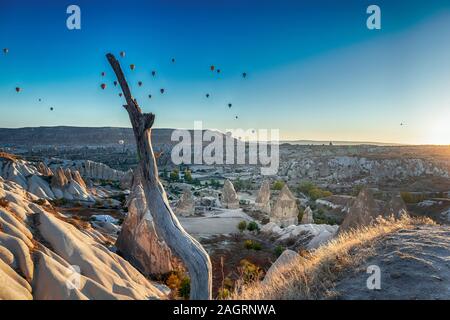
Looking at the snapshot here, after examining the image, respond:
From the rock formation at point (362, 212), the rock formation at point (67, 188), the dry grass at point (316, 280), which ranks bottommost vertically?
the rock formation at point (67, 188)

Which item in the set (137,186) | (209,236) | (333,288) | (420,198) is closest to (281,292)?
(333,288)

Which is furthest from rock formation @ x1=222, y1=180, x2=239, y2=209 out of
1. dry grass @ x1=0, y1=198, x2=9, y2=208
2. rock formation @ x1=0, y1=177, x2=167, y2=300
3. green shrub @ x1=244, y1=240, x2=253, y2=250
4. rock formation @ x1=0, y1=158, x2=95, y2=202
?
dry grass @ x1=0, y1=198, x2=9, y2=208

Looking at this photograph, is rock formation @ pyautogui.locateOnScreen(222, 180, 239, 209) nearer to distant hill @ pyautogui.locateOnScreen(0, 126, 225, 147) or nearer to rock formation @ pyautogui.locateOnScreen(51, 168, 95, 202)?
rock formation @ pyautogui.locateOnScreen(51, 168, 95, 202)

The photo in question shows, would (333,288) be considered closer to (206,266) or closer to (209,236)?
(206,266)

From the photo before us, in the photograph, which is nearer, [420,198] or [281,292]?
[281,292]

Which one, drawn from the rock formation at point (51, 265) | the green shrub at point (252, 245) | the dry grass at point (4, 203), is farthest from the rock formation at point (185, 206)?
the dry grass at point (4, 203)

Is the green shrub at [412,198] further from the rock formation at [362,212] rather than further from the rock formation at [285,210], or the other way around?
the rock formation at [362,212]

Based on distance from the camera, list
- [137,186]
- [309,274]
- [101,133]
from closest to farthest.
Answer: [309,274], [137,186], [101,133]
